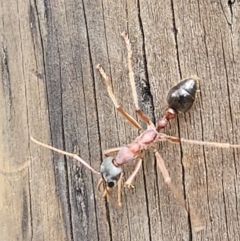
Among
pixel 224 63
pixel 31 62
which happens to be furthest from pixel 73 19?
pixel 224 63

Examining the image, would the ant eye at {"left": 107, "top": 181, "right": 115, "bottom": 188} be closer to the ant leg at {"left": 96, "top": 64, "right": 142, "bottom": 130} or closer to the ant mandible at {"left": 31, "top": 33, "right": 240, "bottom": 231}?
the ant mandible at {"left": 31, "top": 33, "right": 240, "bottom": 231}

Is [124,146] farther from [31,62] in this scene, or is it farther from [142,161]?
[31,62]

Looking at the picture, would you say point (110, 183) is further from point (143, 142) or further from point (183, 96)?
point (183, 96)

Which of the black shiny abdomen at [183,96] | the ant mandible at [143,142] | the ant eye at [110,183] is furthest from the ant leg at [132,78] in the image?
the ant eye at [110,183]

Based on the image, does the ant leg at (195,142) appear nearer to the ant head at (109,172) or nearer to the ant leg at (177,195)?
the ant leg at (177,195)

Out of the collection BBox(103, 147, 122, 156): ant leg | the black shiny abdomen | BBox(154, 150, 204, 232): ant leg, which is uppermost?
the black shiny abdomen

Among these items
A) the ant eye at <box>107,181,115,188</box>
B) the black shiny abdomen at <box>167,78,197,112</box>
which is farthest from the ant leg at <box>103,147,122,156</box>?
the black shiny abdomen at <box>167,78,197,112</box>
